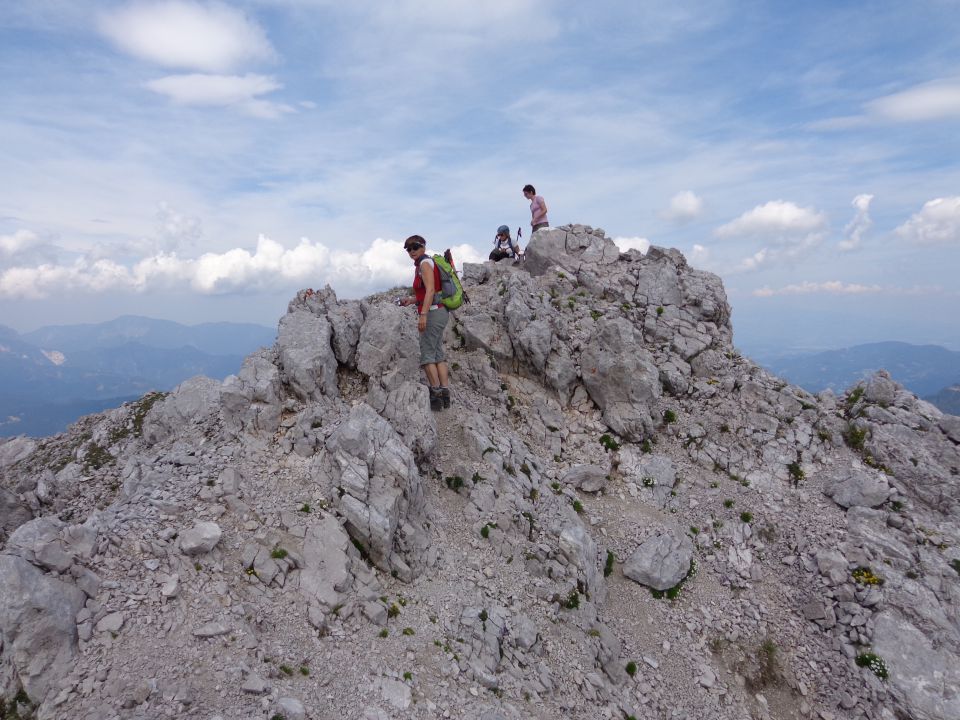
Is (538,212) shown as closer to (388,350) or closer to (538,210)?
(538,210)

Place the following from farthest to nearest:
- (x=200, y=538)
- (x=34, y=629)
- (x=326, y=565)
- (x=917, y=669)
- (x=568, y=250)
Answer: (x=568, y=250)
(x=917, y=669)
(x=326, y=565)
(x=200, y=538)
(x=34, y=629)

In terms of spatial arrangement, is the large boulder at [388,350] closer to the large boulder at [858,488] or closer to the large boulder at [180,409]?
the large boulder at [180,409]

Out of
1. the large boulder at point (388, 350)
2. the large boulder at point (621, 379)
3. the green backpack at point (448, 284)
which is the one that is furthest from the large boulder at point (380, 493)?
the large boulder at point (621, 379)

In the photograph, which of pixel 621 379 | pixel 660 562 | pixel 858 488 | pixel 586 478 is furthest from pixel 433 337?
pixel 858 488

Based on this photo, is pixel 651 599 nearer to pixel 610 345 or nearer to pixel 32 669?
pixel 610 345

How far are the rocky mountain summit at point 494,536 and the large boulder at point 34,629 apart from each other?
5 centimetres

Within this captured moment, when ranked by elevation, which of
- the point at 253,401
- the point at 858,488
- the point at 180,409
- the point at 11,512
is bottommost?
the point at 11,512

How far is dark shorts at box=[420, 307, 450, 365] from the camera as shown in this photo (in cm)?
1848

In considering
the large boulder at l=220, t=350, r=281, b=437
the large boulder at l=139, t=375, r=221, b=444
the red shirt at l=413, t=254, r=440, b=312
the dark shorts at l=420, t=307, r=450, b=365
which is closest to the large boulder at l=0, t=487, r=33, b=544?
the large boulder at l=139, t=375, r=221, b=444

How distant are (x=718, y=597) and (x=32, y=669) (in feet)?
67.9

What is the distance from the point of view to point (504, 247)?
3338 cm

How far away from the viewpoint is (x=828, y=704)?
16438 millimetres

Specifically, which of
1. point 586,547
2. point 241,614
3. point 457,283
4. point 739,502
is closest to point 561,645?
point 586,547

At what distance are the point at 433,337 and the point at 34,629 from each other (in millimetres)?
13340
